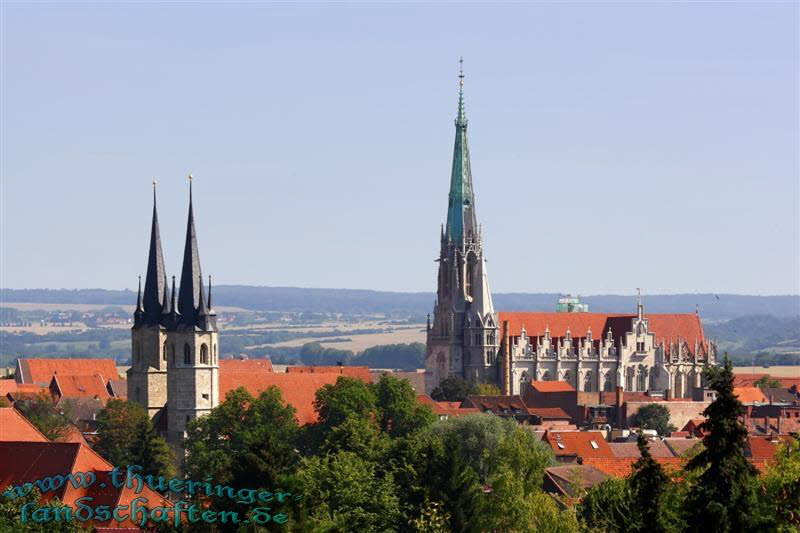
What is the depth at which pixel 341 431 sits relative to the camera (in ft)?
274

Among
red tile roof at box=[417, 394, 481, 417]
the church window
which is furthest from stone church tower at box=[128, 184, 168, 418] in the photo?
the church window

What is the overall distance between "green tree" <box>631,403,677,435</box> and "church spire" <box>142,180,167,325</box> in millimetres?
37343

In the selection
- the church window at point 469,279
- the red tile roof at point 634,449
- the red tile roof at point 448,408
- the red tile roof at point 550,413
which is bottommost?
the red tile roof at point 634,449

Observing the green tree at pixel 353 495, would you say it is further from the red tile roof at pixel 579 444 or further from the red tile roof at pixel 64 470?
the red tile roof at pixel 579 444

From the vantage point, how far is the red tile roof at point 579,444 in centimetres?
9944

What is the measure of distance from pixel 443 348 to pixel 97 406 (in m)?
39.6

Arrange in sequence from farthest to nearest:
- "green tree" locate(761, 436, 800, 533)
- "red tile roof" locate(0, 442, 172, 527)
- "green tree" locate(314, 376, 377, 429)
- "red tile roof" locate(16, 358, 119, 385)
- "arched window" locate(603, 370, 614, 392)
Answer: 1. "red tile roof" locate(16, 358, 119, 385)
2. "arched window" locate(603, 370, 614, 392)
3. "green tree" locate(314, 376, 377, 429)
4. "red tile roof" locate(0, 442, 172, 527)
5. "green tree" locate(761, 436, 800, 533)

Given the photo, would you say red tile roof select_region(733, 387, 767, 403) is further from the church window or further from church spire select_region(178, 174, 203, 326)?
church spire select_region(178, 174, 203, 326)

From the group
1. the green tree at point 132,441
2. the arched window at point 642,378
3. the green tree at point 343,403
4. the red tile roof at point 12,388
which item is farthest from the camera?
the arched window at point 642,378

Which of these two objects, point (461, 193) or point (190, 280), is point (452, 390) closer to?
point (461, 193)

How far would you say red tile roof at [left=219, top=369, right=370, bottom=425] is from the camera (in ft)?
350

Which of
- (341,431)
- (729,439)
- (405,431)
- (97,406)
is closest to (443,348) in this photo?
(97,406)

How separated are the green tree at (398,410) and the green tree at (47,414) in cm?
1458

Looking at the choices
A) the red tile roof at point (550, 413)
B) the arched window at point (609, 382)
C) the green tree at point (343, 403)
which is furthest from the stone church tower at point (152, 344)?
the arched window at point (609, 382)
